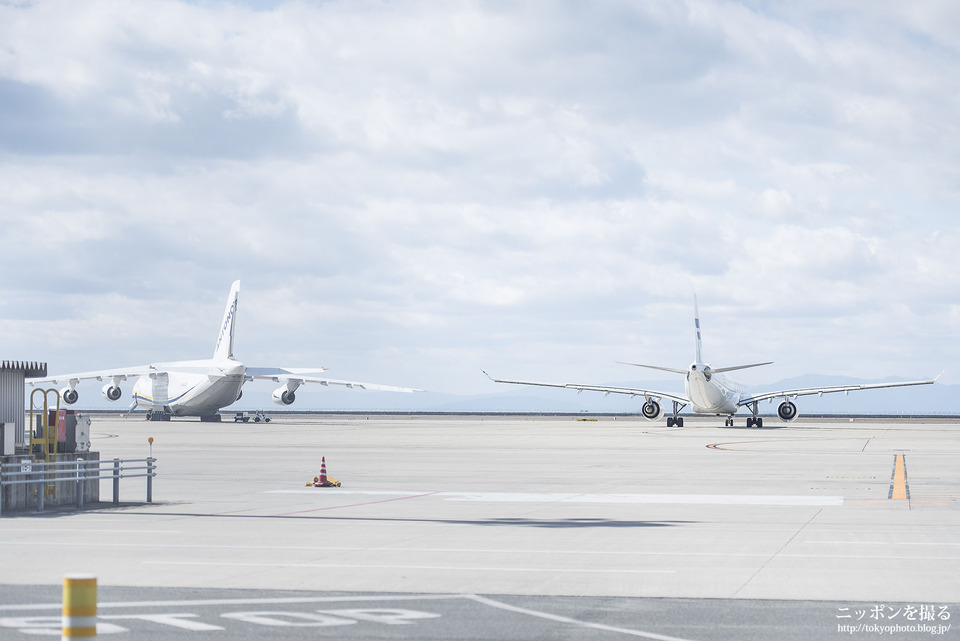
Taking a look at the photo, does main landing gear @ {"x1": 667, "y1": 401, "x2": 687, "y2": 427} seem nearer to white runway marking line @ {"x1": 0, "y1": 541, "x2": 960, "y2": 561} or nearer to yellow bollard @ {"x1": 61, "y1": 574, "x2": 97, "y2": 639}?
white runway marking line @ {"x1": 0, "y1": 541, "x2": 960, "y2": 561}

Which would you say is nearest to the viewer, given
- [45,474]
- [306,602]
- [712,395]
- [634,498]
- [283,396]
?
[306,602]

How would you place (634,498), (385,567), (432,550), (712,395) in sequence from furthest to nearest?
1. (712,395)
2. (634,498)
3. (432,550)
4. (385,567)

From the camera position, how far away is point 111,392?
10481cm

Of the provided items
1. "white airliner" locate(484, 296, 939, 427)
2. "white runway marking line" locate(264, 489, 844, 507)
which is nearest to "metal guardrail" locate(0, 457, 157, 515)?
"white runway marking line" locate(264, 489, 844, 507)

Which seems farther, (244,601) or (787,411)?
(787,411)

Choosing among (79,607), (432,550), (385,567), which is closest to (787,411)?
(432,550)

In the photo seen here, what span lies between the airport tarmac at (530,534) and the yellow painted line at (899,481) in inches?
3.7

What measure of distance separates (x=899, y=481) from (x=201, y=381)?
252ft

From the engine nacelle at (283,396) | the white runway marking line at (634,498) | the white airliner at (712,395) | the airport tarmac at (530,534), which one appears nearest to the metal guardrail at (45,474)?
the airport tarmac at (530,534)

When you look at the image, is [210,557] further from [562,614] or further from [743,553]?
[743,553]

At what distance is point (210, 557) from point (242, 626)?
5528mm

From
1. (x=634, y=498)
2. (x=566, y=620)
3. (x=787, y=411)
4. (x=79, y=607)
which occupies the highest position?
(x=787, y=411)

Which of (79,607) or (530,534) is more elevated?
(79,607)

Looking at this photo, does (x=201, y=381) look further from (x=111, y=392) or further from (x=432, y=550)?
(x=432, y=550)
